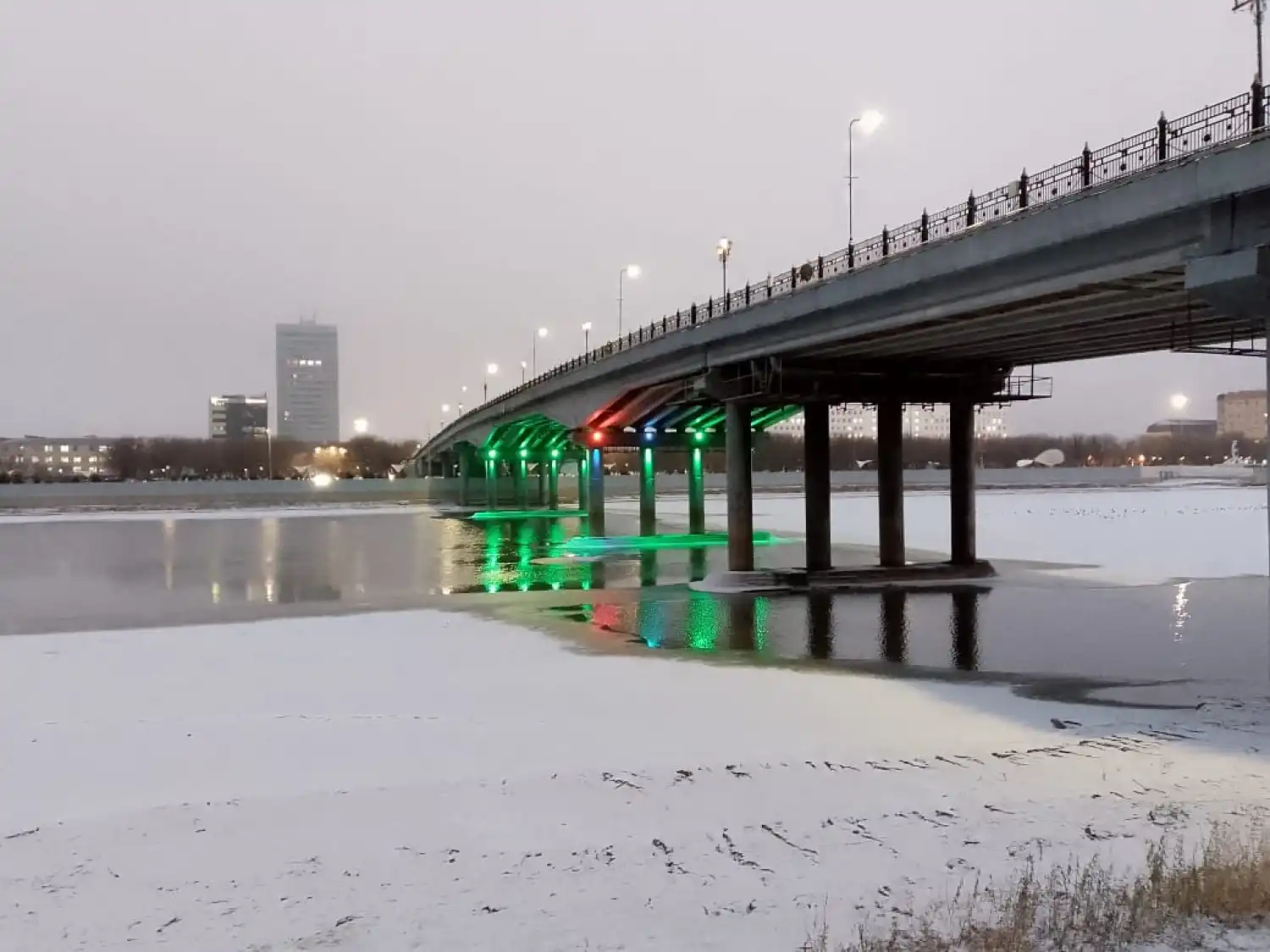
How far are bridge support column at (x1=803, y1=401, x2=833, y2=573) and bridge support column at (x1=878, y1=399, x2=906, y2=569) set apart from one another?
2.23m

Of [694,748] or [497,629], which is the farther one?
[497,629]

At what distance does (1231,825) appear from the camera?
990cm

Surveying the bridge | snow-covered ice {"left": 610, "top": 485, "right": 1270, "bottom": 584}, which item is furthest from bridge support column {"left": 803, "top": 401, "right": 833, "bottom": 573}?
snow-covered ice {"left": 610, "top": 485, "right": 1270, "bottom": 584}

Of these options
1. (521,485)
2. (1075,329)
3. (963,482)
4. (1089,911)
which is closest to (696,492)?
(963,482)

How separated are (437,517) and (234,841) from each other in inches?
3547

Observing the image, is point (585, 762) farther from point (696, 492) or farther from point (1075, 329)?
point (696, 492)

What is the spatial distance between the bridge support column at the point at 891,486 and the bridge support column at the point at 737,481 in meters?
5.40

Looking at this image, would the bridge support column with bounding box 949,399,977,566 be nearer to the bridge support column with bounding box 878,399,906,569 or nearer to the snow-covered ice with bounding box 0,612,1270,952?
the bridge support column with bounding box 878,399,906,569

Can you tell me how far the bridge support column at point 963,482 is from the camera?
3953cm

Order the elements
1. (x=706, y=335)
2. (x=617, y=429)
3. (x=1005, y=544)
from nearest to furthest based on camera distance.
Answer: (x=706, y=335), (x=1005, y=544), (x=617, y=429)

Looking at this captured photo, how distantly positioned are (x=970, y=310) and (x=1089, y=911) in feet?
65.8

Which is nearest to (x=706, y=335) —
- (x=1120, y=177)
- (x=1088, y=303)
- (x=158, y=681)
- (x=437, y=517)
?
(x=1088, y=303)

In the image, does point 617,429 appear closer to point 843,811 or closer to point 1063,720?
point 1063,720

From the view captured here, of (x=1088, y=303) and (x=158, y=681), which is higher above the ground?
(x=1088, y=303)
